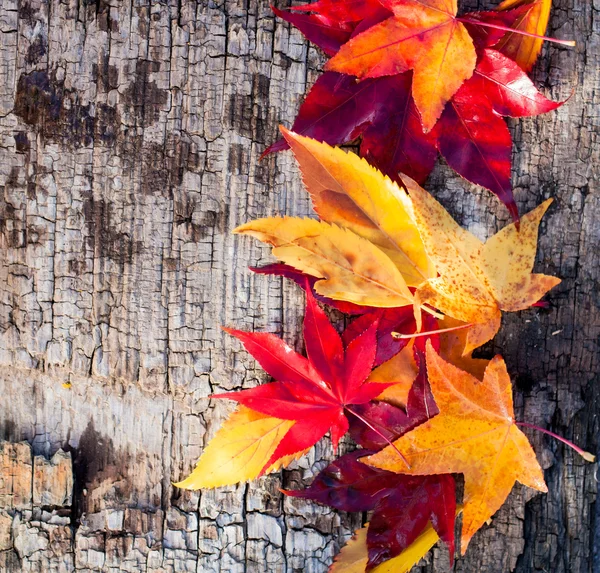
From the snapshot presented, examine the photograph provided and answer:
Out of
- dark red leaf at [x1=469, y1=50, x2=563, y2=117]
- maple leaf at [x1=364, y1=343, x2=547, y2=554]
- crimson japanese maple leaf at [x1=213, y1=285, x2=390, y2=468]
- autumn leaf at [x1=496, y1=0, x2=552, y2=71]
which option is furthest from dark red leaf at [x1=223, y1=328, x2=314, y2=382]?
autumn leaf at [x1=496, y1=0, x2=552, y2=71]

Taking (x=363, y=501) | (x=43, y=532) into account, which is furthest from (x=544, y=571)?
(x=43, y=532)

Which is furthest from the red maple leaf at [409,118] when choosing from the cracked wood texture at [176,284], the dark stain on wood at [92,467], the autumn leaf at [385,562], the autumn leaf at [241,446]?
the dark stain on wood at [92,467]

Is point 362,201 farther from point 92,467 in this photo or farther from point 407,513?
point 92,467

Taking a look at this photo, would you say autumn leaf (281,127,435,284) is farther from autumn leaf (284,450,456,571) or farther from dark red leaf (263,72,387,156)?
autumn leaf (284,450,456,571)

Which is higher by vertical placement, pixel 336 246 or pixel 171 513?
pixel 336 246

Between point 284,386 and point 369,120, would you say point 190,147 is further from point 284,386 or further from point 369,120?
point 284,386

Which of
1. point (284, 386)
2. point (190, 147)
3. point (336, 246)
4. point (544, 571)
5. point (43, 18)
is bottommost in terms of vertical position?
point (544, 571)

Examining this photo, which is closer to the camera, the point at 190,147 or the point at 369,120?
the point at 369,120
